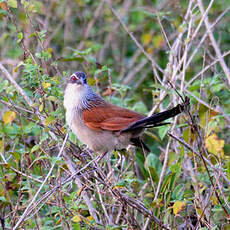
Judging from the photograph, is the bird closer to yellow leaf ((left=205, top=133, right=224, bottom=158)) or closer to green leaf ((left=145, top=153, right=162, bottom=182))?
green leaf ((left=145, top=153, right=162, bottom=182))

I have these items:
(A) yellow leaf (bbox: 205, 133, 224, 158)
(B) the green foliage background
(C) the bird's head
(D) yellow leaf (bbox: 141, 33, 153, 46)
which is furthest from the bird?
(D) yellow leaf (bbox: 141, 33, 153, 46)

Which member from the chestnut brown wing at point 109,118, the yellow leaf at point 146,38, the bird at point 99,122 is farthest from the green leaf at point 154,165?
the yellow leaf at point 146,38

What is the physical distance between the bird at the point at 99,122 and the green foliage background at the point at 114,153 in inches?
4.0

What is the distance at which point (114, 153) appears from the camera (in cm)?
362

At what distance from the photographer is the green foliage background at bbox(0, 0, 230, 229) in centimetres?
301

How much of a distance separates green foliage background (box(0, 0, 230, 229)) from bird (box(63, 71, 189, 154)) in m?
0.10

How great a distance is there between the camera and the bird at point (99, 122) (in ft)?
11.2

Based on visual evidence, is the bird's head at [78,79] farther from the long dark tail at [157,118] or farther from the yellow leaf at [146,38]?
the yellow leaf at [146,38]

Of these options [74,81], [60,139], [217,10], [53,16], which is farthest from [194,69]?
[60,139]

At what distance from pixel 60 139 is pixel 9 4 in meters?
1.00

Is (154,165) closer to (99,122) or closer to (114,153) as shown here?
(114,153)

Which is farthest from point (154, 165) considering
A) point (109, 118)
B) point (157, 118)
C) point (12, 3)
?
point (12, 3)

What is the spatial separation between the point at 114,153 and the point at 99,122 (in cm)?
30

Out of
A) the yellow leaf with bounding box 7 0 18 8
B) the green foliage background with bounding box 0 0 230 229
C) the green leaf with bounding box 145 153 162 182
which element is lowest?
the green leaf with bounding box 145 153 162 182
